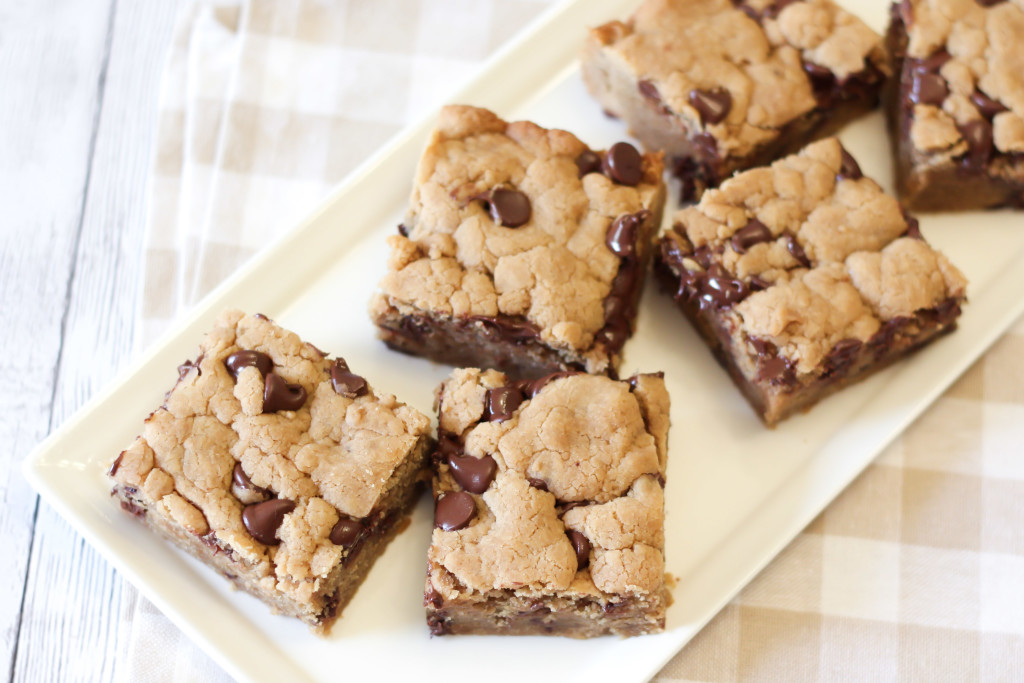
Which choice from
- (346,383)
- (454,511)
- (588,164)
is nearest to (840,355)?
(588,164)

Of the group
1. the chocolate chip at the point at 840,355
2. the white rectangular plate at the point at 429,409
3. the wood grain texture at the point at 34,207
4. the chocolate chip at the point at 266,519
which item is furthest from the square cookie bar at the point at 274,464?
the chocolate chip at the point at 840,355

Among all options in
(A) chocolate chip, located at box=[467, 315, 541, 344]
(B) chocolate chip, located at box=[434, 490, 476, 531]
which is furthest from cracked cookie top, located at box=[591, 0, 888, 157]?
(B) chocolate chip, located at box=[434, 490, 476, 531]

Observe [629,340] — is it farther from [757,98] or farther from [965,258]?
[965,258]

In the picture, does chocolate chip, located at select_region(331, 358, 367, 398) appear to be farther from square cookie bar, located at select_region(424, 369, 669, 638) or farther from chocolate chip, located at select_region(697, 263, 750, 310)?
chocolate chip, located at select_region(697, 263, 750, 310)

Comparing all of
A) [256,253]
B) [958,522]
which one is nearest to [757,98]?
[958,522]

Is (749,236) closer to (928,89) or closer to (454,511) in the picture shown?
(928,89)

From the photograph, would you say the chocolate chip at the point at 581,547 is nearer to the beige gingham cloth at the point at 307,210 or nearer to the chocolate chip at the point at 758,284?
the beige gingham cloth at the point at 307,210
